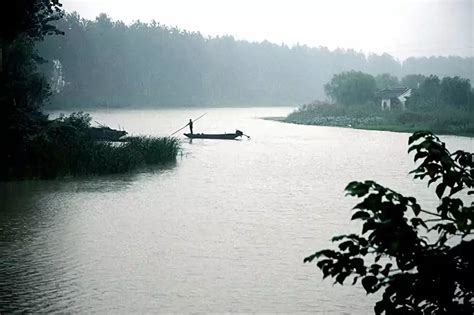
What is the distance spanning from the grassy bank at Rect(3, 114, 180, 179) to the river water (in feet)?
1.80

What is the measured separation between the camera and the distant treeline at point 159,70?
114125 mm

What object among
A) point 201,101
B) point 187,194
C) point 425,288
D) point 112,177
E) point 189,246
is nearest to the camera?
point 425,288

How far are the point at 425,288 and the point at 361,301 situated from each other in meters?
6.94

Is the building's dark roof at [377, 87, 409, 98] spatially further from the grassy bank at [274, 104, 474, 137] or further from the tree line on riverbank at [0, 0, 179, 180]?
the tree line on riverbank at [0, 0, 179, 180]

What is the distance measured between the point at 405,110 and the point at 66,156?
50118 millimetres

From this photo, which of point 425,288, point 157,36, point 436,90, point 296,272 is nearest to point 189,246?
point 296,272

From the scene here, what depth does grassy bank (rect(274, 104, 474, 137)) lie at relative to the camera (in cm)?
5466

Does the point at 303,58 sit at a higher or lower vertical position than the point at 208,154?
higher

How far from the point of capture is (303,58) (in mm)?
185375

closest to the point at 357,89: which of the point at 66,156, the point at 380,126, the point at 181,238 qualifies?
the point at 380,126

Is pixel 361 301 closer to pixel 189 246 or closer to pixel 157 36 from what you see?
Answer: pixel 189 246

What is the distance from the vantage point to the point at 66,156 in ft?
78.5

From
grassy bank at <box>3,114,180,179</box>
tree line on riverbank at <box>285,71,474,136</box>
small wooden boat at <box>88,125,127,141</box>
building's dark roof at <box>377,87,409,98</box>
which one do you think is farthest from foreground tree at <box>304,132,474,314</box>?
building's dark roof at <box>377,87,409,98</box>

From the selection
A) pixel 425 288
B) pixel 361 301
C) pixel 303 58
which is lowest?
pixel 361 301
